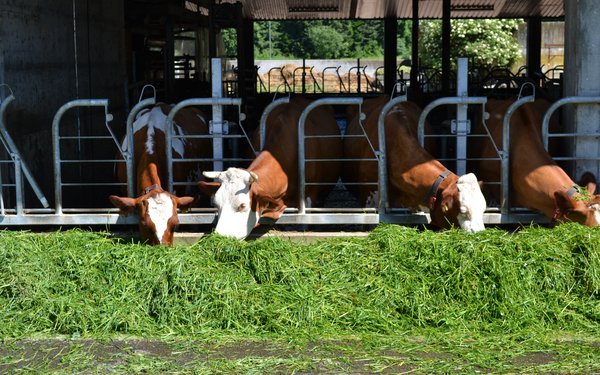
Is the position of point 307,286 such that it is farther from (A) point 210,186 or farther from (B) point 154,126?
(B) point 154,126

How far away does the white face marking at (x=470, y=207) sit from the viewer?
8.34m

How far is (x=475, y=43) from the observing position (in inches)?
1422

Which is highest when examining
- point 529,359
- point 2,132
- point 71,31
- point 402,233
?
point 71,31

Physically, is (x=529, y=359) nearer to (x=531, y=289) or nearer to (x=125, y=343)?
(x=531, y=289)

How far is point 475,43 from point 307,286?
30118 millimetres

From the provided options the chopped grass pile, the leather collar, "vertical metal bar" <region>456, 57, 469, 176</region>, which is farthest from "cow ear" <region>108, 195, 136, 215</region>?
"vertical metal bar" <region>456, 57, 469, 176</region>

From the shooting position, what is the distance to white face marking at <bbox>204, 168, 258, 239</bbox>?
27.6 ft

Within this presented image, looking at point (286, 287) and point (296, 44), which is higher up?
point (296, 44)

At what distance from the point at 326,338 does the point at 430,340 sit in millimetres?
735

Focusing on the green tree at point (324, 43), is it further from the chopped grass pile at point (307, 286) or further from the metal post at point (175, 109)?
the chopped grass pile at point (307, 286)

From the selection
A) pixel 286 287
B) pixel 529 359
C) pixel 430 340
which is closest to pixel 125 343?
pixel 286 287

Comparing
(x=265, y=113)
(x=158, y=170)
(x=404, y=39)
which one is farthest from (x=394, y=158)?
(x=404, y=39)

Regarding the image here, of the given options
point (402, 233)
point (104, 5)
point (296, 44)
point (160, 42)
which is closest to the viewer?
point (402, 233)

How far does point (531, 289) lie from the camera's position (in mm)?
7293
